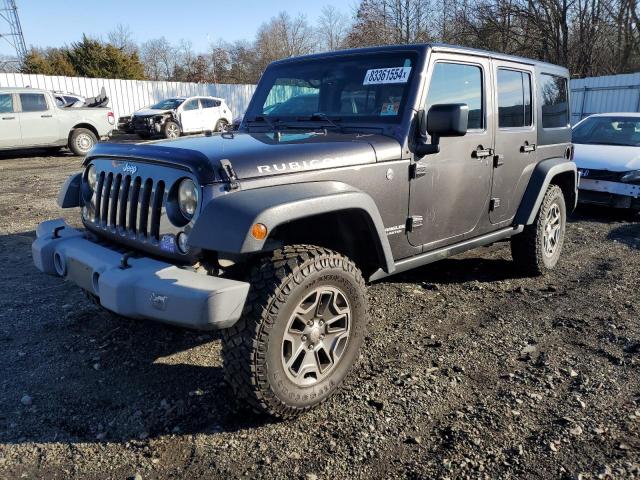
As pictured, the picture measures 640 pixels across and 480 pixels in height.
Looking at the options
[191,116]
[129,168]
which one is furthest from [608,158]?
[191,116]

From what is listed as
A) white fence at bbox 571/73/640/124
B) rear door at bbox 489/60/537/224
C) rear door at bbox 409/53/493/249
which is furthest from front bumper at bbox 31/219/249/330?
white fence at bbox 571/73/640/124

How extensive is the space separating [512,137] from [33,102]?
13.1 m

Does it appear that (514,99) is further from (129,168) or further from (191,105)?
(191,105)

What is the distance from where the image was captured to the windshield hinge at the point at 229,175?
2.49 m

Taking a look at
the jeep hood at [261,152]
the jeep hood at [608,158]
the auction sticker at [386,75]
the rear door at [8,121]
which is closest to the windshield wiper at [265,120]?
the jeep hood at [261,152]

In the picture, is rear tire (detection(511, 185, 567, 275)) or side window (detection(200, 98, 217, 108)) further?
side window (detection(200, 98, 217, 108))

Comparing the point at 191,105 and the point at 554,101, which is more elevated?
the point at 191,105

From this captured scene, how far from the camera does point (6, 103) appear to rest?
42.3 ft

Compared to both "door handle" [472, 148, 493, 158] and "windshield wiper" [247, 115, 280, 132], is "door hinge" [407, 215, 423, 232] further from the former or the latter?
"windshield wiper" [247, 115, 280, 132]

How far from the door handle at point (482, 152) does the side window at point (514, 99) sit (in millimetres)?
304

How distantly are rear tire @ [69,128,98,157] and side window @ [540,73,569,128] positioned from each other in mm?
12422

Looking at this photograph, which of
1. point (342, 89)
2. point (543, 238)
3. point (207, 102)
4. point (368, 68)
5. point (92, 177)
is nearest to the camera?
point (92, 177)

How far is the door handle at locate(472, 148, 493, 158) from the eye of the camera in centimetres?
380

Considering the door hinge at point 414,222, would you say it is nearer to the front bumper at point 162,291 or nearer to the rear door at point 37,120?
the front bumper at point 162,291
